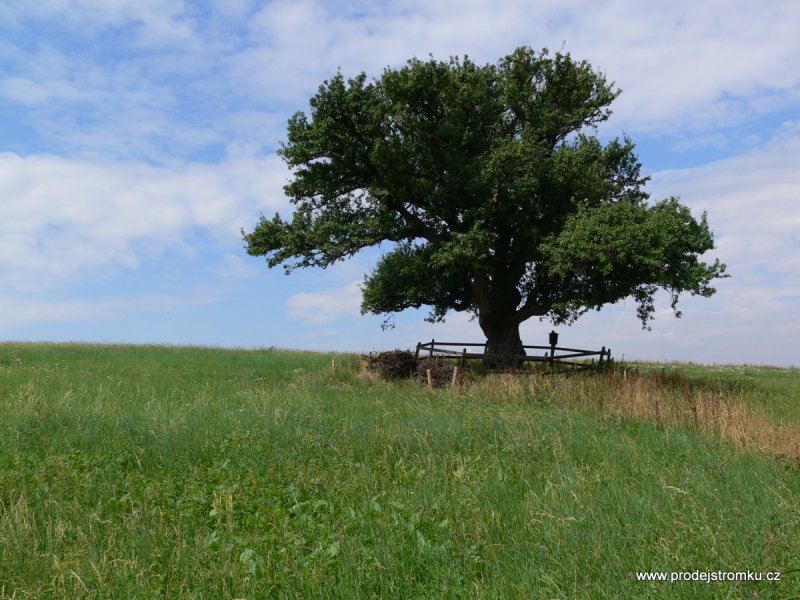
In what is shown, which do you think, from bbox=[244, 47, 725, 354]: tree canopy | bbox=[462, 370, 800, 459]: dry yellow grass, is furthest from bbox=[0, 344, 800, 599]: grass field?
bbox=[244, 47, 725, 354]: tree canopy

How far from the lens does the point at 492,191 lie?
81.6ft

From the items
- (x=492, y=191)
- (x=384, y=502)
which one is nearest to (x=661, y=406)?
(x=384, y=502)

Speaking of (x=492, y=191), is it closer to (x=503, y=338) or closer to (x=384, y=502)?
(x=503, y=338)

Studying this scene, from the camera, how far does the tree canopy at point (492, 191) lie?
23.5 m

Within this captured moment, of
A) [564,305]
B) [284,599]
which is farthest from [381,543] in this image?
[564,305]

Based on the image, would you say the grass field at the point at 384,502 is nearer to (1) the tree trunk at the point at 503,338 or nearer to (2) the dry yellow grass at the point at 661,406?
(2) the dry yellow grass at the point at 661,406

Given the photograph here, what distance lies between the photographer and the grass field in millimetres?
5168

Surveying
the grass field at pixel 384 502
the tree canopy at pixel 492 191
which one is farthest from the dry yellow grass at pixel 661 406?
the tree canopy at pixel 492 191

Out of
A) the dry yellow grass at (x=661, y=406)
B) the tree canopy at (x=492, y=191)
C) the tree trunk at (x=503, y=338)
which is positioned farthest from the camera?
the tree trunk at (x=503, y=338)

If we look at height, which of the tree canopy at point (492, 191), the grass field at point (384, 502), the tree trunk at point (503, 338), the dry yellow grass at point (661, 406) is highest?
the tree canopy at point (492, 191)

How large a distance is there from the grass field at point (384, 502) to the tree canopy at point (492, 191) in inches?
453

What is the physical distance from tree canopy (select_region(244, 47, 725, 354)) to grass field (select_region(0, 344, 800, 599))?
11505mm

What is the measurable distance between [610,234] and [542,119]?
7161 millimetres

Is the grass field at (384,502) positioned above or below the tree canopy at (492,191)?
below
